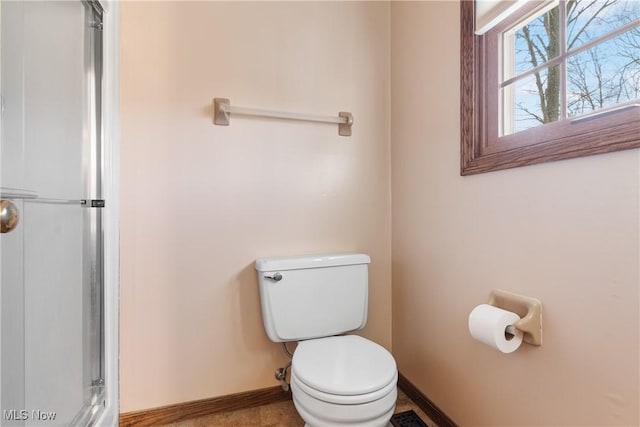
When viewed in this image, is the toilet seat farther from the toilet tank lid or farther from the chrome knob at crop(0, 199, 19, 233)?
the chrome knob at crop(0, 199, 19, 233)

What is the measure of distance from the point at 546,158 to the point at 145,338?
161cm

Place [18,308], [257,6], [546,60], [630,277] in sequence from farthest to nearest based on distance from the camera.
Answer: [257,6]
[546,60]
[18,308]
[630,277]

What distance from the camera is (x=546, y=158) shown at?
952 millimetres

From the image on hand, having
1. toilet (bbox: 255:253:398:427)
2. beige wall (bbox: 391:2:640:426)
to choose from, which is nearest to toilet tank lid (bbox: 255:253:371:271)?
toilet (bbox: 255:253:398:427)

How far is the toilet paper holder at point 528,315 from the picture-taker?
38.7 inches

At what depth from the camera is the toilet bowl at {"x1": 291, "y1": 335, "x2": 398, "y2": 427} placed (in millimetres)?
996

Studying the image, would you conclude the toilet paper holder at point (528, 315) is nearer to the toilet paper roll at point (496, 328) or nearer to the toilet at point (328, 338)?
the toilet paper roll at point (496, 328)

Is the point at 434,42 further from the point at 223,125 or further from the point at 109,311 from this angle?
the point at 109,311

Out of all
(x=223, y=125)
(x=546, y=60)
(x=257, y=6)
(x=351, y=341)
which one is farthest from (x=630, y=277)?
(x=257, y=6)

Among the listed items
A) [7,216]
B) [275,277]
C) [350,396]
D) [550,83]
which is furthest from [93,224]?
[550,83]

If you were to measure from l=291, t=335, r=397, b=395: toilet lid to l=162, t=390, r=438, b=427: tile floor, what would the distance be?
0.42 meters

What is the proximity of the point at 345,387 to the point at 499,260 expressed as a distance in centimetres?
65
